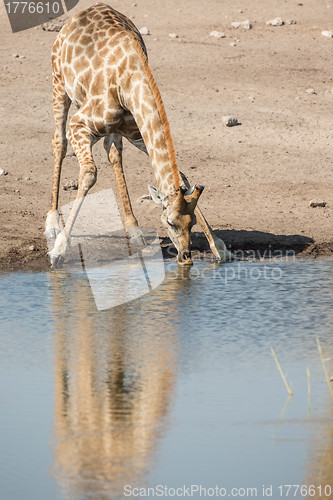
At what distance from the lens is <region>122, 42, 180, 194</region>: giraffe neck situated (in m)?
10.5

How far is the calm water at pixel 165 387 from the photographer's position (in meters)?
5.39

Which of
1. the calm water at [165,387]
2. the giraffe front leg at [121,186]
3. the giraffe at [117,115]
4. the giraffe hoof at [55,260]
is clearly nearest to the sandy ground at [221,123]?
the giraffe hoof at [55,260]

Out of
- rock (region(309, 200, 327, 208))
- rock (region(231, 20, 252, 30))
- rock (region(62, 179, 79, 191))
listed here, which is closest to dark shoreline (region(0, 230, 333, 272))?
rock (region(309, 200, 327, 208))

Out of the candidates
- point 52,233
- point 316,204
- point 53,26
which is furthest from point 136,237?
point 53,26

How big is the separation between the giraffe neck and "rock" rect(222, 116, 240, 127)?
5251mm

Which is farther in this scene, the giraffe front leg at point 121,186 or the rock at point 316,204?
the rock at point 316,204

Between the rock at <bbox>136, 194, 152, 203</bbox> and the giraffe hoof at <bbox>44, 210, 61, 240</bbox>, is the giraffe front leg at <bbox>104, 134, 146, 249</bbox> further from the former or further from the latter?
the rock at <bbox>136, 194, 152, 203</bbox>

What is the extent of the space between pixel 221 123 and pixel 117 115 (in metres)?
5.33

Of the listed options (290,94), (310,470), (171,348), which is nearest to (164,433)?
(310,470)

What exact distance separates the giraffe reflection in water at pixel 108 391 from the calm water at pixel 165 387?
1cm

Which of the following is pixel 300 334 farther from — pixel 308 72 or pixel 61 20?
pixel 61 20

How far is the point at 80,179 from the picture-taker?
11.2 metres

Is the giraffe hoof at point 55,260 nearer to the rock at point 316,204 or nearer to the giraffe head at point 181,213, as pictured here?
the giraffe head at point 181,213

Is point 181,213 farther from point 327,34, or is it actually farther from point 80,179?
point 327,34
